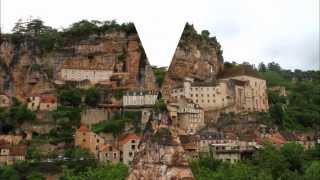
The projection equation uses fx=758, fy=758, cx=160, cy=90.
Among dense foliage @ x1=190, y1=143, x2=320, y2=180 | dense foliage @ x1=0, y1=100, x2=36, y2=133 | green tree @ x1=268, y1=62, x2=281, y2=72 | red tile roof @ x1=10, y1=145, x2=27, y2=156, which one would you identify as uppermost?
green tree @ x1=268, y1=62, x2=281, y2=72

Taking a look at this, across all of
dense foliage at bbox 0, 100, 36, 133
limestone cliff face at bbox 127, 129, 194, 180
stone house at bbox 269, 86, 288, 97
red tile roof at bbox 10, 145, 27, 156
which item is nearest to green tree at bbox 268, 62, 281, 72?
stone house at bbox 269, 86, 288, 97

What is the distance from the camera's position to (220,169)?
1598 inches

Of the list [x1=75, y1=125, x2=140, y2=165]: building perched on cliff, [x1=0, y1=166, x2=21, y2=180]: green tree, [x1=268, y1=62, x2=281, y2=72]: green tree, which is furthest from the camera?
[x1=268, y1=62, x2=281, y2=72]: green tree

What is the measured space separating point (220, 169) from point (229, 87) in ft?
60.1

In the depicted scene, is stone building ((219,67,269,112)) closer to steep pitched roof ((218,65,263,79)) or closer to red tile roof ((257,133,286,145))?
steep pitched roof ((218,65,263,79))

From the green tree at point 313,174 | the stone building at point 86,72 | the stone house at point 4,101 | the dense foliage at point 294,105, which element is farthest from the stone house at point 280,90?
the green tree at point 313,174

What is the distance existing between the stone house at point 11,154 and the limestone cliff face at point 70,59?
14.0 meters

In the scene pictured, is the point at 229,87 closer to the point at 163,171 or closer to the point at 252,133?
the point at 252,133

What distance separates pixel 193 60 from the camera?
206ft

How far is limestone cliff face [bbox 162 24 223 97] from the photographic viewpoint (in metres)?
61.2

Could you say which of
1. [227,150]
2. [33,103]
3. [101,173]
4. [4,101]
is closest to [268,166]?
[227,150]

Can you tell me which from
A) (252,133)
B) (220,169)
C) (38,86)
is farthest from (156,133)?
(38,86)

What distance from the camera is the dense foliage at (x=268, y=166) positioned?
35219 millimetres

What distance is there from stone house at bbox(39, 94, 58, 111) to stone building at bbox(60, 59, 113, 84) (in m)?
4.59
